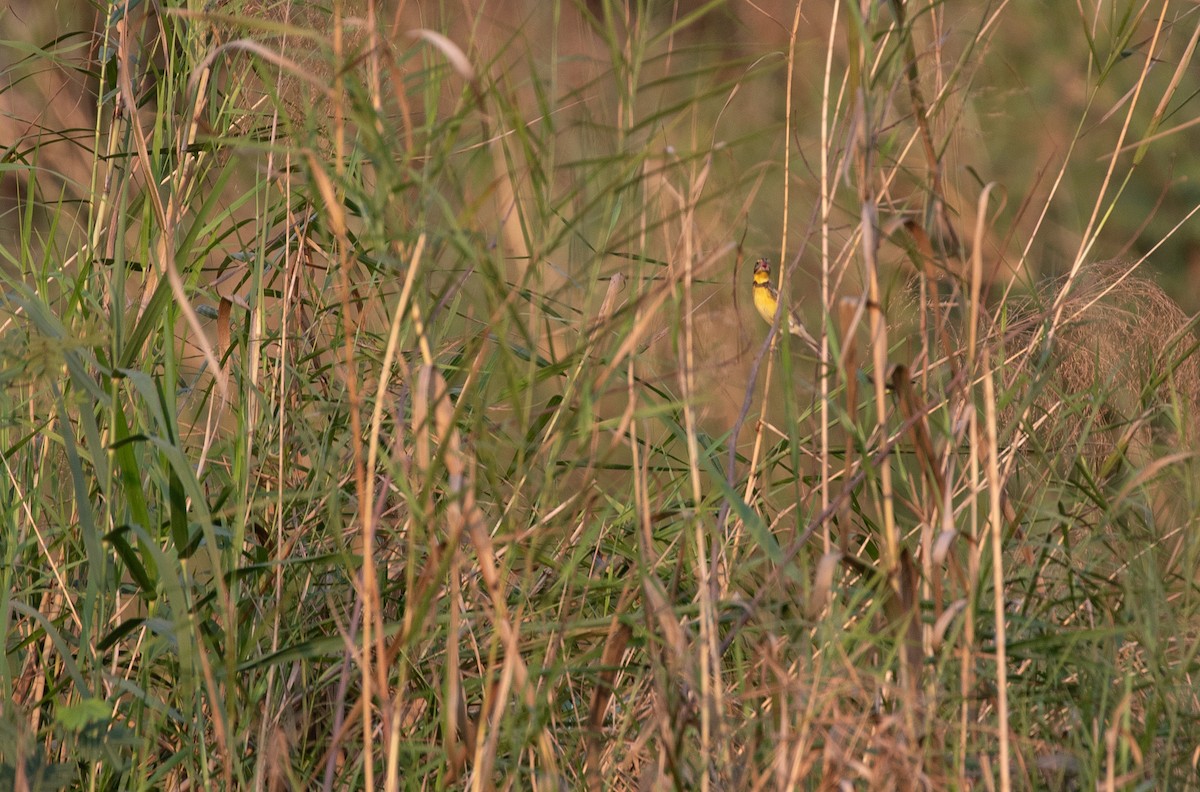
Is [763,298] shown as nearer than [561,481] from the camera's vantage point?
No

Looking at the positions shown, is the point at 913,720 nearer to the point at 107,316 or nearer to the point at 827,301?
the point at 827,301

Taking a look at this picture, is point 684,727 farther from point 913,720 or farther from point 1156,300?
point 1156,300

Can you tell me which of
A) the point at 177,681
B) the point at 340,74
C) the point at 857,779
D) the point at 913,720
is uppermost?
the point at 340,74

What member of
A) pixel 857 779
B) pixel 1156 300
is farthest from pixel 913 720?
pixel 1156 300

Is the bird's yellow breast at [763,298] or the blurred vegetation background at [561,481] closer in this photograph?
the blurred vegetation background at [561,481]

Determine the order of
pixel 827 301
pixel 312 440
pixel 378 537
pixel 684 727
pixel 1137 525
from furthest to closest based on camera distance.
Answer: pixel 378 537
pixel 1137 525
pixel 312 440
pixel 827 301
pixel 684 727

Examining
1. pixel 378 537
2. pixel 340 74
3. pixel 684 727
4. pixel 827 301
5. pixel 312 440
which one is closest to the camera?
pixel 340 74

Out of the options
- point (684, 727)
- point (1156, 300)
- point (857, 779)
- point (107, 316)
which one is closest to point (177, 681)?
point (107, 316)

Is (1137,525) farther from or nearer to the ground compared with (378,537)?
farther from the ground

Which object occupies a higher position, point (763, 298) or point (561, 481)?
point (561, 481)

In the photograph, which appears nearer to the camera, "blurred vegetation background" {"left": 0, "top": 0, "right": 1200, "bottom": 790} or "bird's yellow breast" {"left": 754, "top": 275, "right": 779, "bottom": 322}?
"blurred vegetation background" {"left": 0, "top": 0, "right": 1200, "bottom": 790}

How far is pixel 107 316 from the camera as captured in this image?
1599 mm

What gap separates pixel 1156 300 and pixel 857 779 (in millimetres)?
900

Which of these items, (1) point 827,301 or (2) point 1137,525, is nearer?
(1) point 827,301
